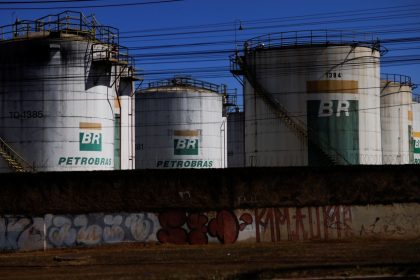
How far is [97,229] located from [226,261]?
8.11 metres

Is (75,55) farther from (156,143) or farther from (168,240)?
(156,143)

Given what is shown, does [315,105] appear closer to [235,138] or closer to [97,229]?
[97,229]

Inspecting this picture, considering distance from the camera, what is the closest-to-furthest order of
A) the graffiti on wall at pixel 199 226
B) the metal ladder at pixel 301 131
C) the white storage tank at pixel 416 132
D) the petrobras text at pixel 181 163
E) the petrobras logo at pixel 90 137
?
the graffiti on wall at pixel 199 226 < the petrobras logo at pixel 90 137 < the metal ladder at pixel 301 131 < the petrobras text at pixel 181 163 < the white storage tank at pixel 416 132

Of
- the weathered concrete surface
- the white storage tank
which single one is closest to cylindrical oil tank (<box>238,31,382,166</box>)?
the weathered concrete surface

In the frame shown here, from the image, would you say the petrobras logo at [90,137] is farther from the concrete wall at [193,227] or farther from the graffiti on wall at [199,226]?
the graffiti on wall at [199,226]

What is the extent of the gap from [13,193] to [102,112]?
24.9ft

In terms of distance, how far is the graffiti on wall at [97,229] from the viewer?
26844 mm

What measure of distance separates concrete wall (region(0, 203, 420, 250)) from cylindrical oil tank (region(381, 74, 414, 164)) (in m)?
21.2

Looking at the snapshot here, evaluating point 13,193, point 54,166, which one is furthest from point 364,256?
point 54,166

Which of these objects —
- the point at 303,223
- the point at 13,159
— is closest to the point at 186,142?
the point at 13,159

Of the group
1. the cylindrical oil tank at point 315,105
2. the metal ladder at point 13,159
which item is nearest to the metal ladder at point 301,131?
the cylindrical oil tank at point 315,105

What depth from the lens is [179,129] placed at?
46.8 meters

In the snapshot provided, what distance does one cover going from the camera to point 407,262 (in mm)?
19000

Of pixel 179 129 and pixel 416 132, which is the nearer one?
pixel 179 129
